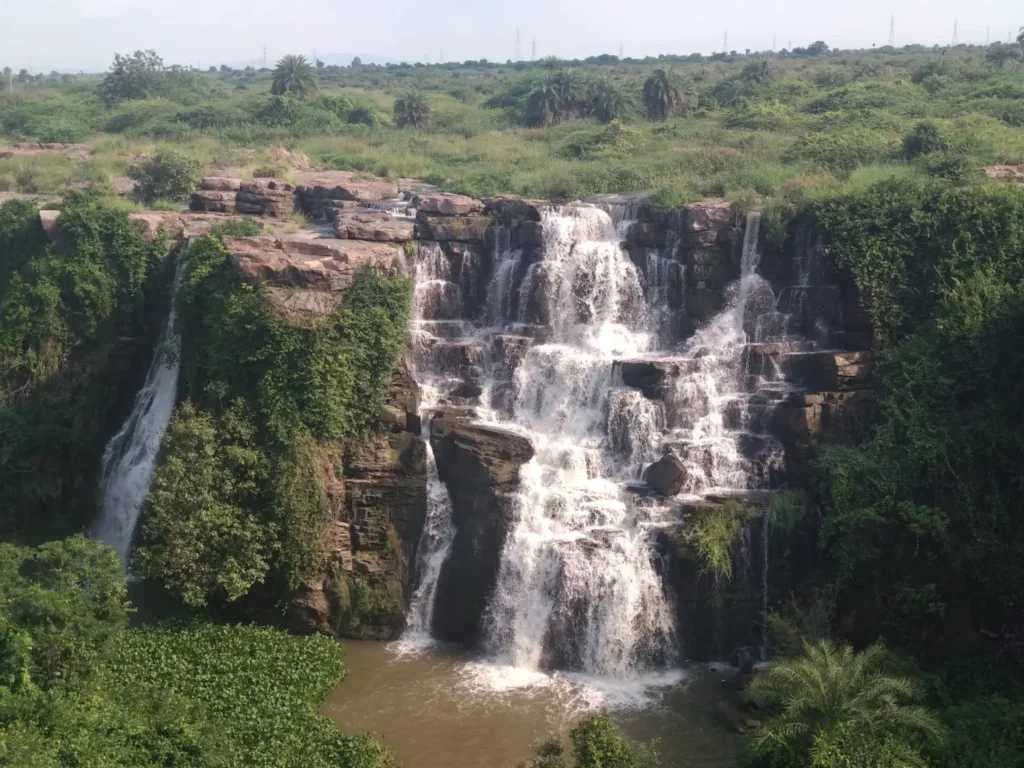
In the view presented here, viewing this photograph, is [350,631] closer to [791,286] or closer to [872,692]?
[872,692]

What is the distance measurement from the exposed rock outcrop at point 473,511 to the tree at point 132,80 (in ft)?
152

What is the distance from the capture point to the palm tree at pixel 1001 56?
1982 inches

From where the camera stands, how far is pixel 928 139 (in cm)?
3033

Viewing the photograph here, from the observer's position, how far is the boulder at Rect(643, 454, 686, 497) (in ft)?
68.9

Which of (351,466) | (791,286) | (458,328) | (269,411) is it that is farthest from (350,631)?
(791,286)

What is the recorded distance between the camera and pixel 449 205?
26.2 meters

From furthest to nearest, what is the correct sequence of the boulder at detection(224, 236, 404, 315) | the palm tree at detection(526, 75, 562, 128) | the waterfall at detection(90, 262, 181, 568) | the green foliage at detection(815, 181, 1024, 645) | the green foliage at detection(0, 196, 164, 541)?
the palm tree at detection(526, 75, 562, 128)
the green foliage at detection(0, 196, 164, 541)
the waterfall at detection(90, 262, 181, 568)
the boulder at detection(224, 236, 404, 315)
the green foliage at detection(815, 181, 1024, 645)

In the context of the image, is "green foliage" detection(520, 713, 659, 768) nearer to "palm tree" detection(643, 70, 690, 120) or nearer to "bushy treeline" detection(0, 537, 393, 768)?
"bushy treeline" detection(0, 537, 393, 768)

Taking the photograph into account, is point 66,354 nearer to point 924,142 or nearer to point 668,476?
point 668,476

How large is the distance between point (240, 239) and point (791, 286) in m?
12.9

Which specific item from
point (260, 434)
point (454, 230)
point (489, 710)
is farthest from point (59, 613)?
point (454, 230)

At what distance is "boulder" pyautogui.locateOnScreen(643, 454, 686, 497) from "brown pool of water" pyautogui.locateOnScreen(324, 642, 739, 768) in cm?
358

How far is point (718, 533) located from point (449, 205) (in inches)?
443

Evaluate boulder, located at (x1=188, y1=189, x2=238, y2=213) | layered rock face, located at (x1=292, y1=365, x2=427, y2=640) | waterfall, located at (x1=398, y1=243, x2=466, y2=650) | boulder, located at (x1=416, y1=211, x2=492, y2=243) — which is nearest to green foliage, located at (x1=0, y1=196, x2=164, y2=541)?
boulder, located at (x1=188, y1=189, x2=238, y2=213)
